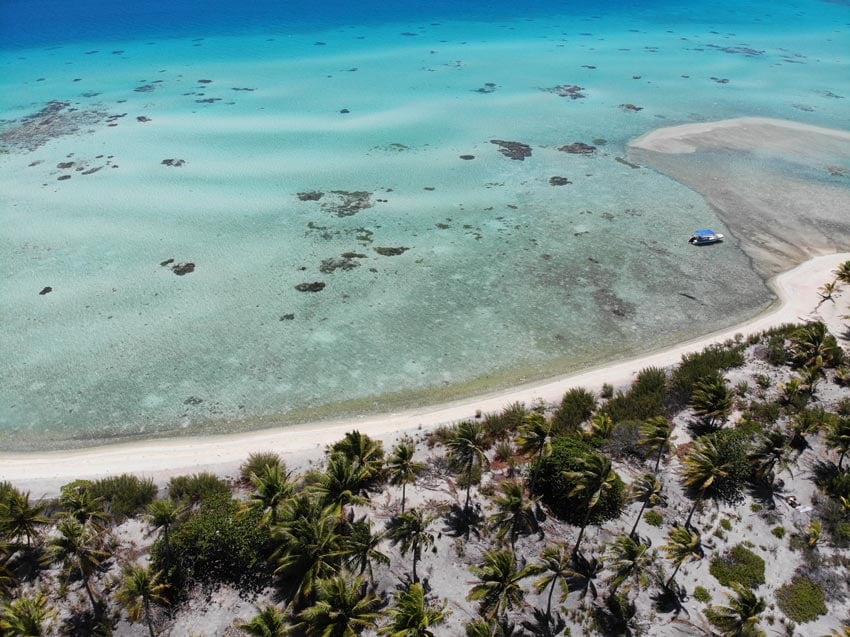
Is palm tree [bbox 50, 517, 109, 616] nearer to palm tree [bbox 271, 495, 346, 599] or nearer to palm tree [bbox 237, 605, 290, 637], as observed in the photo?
palm tree [bbox 237, 605, 290, 637]

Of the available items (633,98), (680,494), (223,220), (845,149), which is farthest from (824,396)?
(633,98)

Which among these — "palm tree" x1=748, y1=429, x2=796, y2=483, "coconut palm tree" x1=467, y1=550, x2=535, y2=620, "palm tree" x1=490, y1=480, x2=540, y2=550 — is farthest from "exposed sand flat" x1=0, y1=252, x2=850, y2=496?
"coconut palm tree" x1=467, y1=550, x2=535, y2=620

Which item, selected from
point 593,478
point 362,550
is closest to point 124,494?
point 362,550

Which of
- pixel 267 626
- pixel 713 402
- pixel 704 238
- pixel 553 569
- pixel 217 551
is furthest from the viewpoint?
pixel 704 238

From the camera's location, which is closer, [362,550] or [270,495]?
[362,550]

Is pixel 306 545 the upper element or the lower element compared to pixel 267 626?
upper

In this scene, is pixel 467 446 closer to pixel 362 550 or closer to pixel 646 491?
pixel 362 550

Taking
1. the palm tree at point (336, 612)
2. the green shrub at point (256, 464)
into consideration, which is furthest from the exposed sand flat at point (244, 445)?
the palm tree at point (336, 612)
